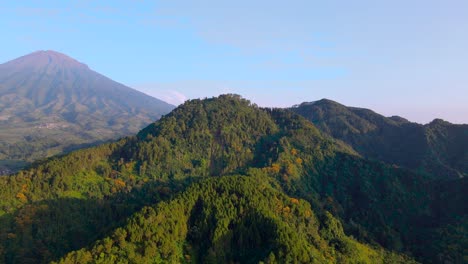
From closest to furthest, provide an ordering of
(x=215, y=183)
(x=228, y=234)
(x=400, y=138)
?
(x=228, y=234)
(x=215, y=183)
(x=400, y=138)

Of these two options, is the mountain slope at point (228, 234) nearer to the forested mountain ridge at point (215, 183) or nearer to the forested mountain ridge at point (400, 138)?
the forested mountain ridge at point (215, 183)

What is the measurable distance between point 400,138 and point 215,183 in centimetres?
11548

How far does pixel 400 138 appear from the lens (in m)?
150

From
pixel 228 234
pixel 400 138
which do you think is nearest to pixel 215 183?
pixel 228 234

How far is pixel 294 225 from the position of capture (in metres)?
53.5

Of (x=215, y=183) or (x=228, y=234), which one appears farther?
(x=215, y=183)

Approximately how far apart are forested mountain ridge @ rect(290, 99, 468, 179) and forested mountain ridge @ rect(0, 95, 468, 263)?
39.1 metres

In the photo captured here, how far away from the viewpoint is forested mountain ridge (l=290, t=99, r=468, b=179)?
125 m

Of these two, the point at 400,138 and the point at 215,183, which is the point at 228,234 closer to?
the point at 215,183

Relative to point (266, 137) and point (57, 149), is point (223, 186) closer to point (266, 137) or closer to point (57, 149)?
point (266, 137)

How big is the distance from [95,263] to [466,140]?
133 meters

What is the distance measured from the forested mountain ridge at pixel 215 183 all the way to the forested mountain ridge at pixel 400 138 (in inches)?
1539

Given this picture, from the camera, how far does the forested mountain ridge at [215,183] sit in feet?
173

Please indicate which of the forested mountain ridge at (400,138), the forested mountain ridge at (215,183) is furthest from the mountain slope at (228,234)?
the forested mountain ridge at (400,138)
